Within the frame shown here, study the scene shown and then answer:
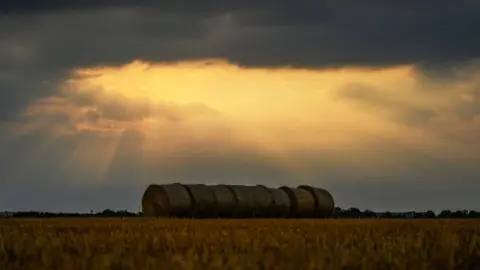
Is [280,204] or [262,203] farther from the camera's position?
[280,204]

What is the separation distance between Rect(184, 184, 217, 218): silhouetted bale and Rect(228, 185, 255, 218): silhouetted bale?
1173mm

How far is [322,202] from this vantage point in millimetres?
41625

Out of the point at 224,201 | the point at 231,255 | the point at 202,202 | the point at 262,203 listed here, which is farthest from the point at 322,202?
the point at 231,255

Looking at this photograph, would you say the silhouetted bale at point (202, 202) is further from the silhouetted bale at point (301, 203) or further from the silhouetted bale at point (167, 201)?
the silhouetted bale at point (301, 203)

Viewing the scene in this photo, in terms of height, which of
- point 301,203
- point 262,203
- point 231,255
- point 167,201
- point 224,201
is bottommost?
point 231,255

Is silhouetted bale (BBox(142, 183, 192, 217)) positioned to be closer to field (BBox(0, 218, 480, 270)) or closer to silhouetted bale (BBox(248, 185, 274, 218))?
silhouetted bale (BBox(248, 185, 274, 218))

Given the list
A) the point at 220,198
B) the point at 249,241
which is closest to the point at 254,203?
the point at 220,198

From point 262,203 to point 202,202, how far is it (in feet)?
11.5

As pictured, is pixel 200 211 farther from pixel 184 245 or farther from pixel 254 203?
pixel 184 245

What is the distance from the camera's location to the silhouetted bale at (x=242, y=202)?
38.2m

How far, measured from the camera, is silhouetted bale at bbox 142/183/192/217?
3581cm

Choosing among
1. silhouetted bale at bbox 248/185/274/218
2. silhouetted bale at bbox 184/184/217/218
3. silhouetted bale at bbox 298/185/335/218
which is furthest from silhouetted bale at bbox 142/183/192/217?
silhouetted bale at bbox 298/185/335/218

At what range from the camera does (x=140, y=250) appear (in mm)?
8844

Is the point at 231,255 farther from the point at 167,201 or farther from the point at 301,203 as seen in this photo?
the point at 301,203
